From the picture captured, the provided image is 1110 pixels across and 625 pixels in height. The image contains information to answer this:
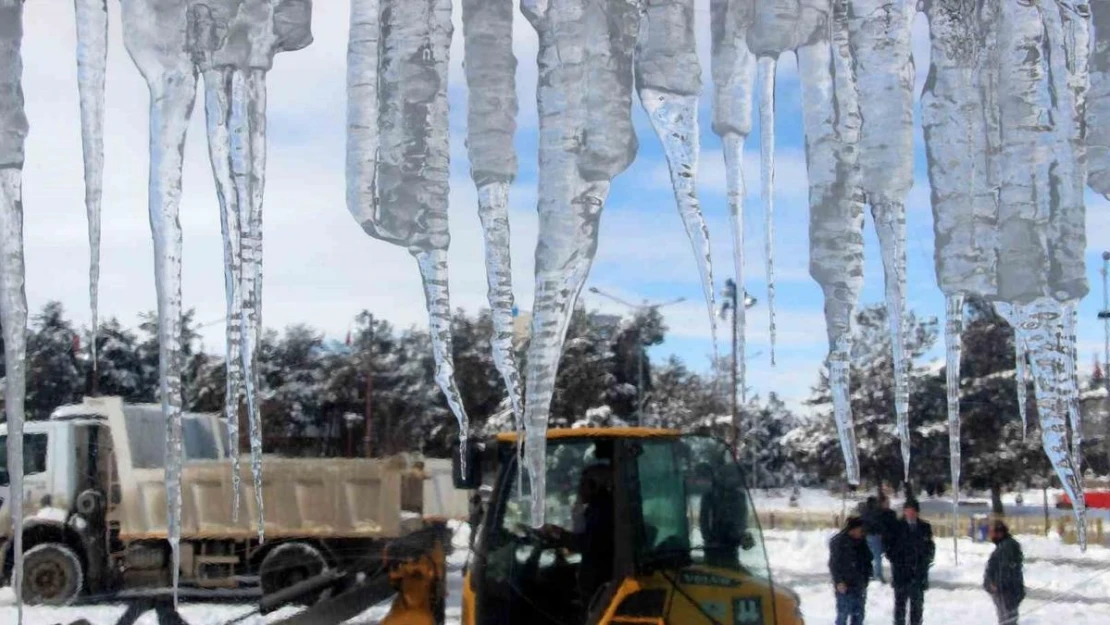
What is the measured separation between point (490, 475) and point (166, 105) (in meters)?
1.22

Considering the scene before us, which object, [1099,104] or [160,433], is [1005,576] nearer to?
[1099,104]

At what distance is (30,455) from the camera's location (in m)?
3.06

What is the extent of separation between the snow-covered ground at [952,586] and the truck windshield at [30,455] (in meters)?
0.39

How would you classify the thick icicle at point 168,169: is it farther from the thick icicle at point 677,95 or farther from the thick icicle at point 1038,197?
the thick icicle at point 1038,197

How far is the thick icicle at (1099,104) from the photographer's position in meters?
2.95

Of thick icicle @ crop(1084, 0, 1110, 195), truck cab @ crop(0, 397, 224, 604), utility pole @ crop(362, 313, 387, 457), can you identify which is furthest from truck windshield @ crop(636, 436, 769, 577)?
thick icicle @ crop(1084, 0, 1110, 195)

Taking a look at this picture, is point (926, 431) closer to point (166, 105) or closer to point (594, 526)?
point (594, 526)

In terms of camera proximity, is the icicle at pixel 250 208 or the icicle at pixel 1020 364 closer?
the icicle at pixel 250 208

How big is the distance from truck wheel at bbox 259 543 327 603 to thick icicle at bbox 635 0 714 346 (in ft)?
3.94

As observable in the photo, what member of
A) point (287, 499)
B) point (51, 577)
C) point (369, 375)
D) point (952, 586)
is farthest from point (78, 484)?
point (952, 586)

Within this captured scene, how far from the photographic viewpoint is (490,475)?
272 cm

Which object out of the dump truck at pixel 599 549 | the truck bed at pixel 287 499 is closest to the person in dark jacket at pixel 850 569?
the dump truck at pixel 599 549

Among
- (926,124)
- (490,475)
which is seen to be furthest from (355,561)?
(926,124)

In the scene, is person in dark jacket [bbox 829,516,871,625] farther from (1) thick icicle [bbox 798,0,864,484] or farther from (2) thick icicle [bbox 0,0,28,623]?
(2) thick icicle [bbox 0,0,28,623]
